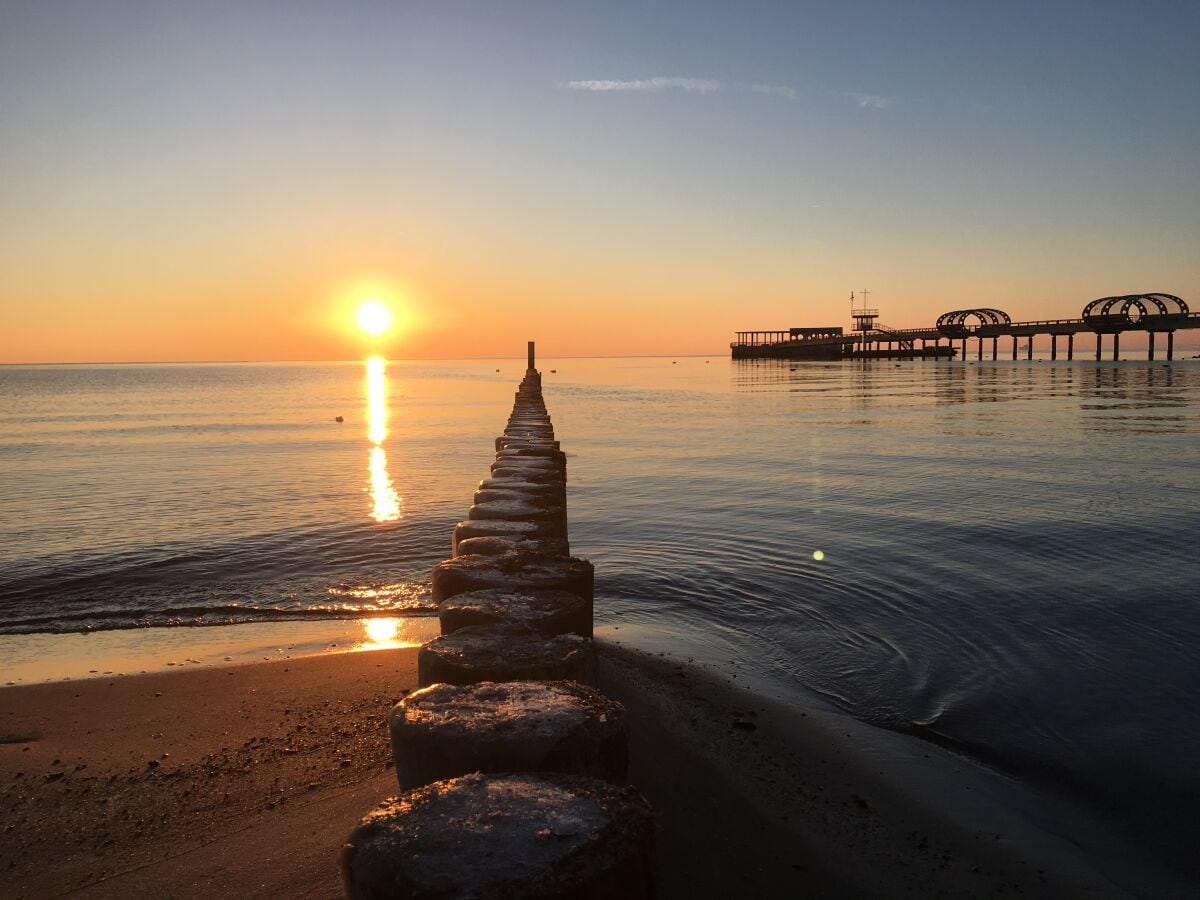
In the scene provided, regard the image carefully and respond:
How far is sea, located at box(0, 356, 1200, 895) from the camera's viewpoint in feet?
20.1

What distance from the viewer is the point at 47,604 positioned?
9766mm

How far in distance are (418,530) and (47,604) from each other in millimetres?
5699

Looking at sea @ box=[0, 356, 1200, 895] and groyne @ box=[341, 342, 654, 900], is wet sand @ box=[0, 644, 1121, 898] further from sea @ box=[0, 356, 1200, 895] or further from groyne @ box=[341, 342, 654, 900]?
groyne @ box=[341, 342, 654, 900]

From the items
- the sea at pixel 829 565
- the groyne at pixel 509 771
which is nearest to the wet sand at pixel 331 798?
the sea at pixel 829 565

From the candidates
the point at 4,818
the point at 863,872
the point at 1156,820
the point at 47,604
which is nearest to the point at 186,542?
the point at 47,604

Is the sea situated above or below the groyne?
below

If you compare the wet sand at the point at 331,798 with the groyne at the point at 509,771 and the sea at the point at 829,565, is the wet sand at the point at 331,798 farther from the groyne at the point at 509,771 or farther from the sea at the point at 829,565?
the groyne at the point at 509,771

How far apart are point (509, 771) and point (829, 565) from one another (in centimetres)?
917

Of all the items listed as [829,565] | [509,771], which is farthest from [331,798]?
[829,565]

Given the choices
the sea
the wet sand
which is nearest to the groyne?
the wet sand

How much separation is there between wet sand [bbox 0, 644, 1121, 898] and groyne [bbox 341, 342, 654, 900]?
1.58 m

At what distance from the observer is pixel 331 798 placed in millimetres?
4586

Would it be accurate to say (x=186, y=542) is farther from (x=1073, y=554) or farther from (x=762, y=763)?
(x=1073, y=554)

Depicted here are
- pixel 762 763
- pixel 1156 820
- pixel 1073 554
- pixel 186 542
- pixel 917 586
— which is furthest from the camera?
pixel 186 542
